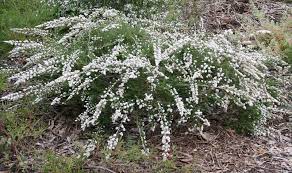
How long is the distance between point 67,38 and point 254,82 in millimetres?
1319

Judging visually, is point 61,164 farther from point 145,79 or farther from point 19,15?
point 19,15

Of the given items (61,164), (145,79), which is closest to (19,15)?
(145,79)

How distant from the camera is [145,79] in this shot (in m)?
2.98

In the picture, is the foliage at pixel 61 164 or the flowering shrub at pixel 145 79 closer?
the foliage at pixel 61 164

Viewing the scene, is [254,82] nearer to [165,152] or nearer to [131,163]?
[165,152]

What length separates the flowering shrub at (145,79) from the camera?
288cm

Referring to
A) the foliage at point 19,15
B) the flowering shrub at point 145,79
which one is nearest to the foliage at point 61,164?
the flowering shrub at point 145,79

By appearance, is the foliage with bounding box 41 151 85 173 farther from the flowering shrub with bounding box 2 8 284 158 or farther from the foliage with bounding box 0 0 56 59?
the foliage with bounding box 0 0 56 59

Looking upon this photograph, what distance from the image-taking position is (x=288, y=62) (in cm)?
400

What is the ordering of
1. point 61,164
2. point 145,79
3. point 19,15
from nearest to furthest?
point 61,164, point 145,79, point 19,15

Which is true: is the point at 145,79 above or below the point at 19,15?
below

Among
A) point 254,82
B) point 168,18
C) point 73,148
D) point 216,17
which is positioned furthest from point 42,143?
point 216,17

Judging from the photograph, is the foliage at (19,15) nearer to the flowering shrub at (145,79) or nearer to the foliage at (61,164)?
the flowering shrub at (145,79)

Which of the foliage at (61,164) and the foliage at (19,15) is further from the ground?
the foliage at (19,15)
